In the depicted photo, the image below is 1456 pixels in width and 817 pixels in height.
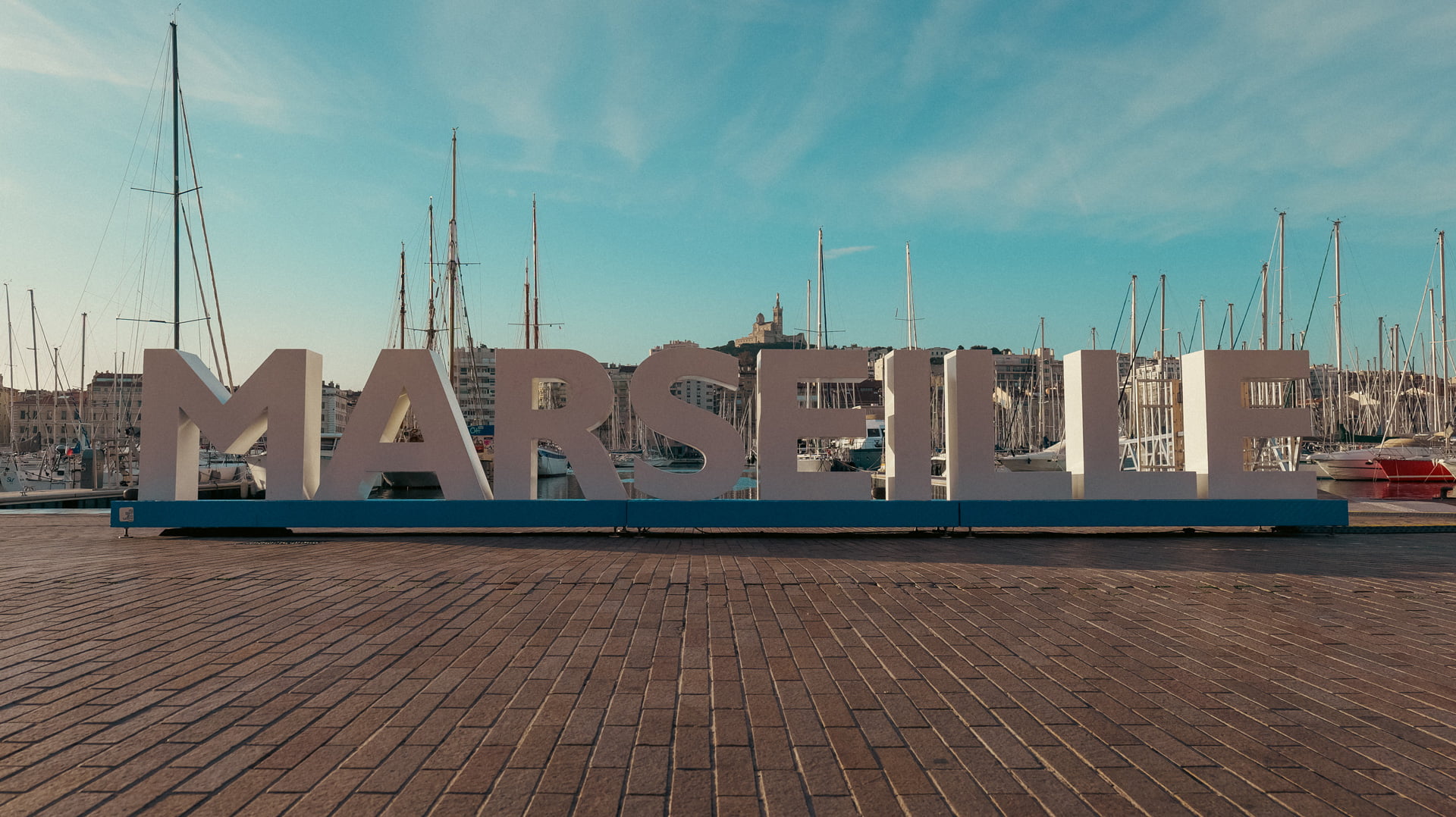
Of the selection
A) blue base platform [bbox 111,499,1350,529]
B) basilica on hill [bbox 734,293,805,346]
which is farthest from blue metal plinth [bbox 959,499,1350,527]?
basilica on hill [bbox 734,293,805,346]

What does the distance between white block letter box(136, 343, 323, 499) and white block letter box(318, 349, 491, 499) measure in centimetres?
66

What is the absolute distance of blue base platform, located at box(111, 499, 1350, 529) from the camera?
1321 centimetres

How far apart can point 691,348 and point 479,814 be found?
11.1m

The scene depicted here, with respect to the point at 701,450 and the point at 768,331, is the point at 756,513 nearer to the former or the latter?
the point at 701,450

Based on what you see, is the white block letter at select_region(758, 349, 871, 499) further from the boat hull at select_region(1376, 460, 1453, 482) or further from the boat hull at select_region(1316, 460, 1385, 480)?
the boat hull at select_region(1316, 460, 1385, 480)

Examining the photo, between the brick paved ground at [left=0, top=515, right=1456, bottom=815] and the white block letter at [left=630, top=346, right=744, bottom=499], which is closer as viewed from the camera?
the brick paved ground at [left=0, top=515, right=1456, bottom=815]

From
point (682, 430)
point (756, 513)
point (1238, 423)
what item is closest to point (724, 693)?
point (756, 513)

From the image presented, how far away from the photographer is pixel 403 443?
→ 13.3 m

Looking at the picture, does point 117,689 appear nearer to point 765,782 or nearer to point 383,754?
point 383,754

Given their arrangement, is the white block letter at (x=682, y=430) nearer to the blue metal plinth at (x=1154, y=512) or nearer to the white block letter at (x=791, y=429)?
the white block letter at (x=791, y=429)

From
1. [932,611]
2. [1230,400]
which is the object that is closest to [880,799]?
[932,611]

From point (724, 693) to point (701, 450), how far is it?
29.1 ft

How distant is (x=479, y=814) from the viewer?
10.2 feet

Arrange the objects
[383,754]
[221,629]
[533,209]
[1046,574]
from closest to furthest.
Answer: [383,754] → [221,629] → [1046,574] → [533,209]
